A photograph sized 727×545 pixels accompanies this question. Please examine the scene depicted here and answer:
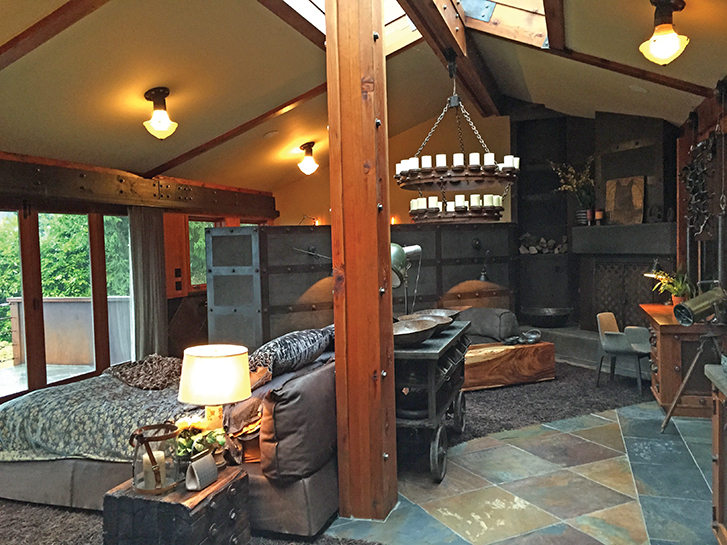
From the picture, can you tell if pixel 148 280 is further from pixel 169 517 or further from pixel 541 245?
pixel 541 245

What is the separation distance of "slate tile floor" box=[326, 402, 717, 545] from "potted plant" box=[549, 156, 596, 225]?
10.2 ft

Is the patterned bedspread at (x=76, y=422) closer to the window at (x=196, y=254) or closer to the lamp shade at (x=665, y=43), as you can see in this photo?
the lamp shade at (x=665, y=43)

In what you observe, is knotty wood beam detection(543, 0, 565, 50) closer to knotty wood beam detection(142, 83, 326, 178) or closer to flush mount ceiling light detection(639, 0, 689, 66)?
flush mount ceiling light detection(639, 0, 689, 66)

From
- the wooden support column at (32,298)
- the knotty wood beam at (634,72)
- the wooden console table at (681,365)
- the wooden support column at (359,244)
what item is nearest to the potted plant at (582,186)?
the knotty wood beam at (634,72)

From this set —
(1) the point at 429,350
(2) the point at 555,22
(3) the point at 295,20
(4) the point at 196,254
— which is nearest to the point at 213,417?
(1) the point at 429,350

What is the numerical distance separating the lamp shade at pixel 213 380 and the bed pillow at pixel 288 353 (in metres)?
0.46

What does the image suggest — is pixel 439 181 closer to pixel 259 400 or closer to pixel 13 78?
pixel 259 400

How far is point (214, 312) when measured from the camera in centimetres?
635

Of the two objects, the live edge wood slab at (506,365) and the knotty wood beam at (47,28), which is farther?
the live edge wood slab at (506,365)

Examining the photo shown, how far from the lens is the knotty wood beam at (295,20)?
4426 millimetres

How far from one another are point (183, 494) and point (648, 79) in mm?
4620

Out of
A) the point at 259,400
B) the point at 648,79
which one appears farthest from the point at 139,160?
the point at 648,79

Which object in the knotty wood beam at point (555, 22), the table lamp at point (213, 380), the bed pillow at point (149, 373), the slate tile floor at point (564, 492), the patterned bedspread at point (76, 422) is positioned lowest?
the slate tile floor at point (564, 492)

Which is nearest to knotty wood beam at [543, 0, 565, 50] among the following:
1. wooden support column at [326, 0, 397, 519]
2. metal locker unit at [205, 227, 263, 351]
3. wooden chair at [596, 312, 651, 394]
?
wooden support column at [326, 0, 397, 519]
